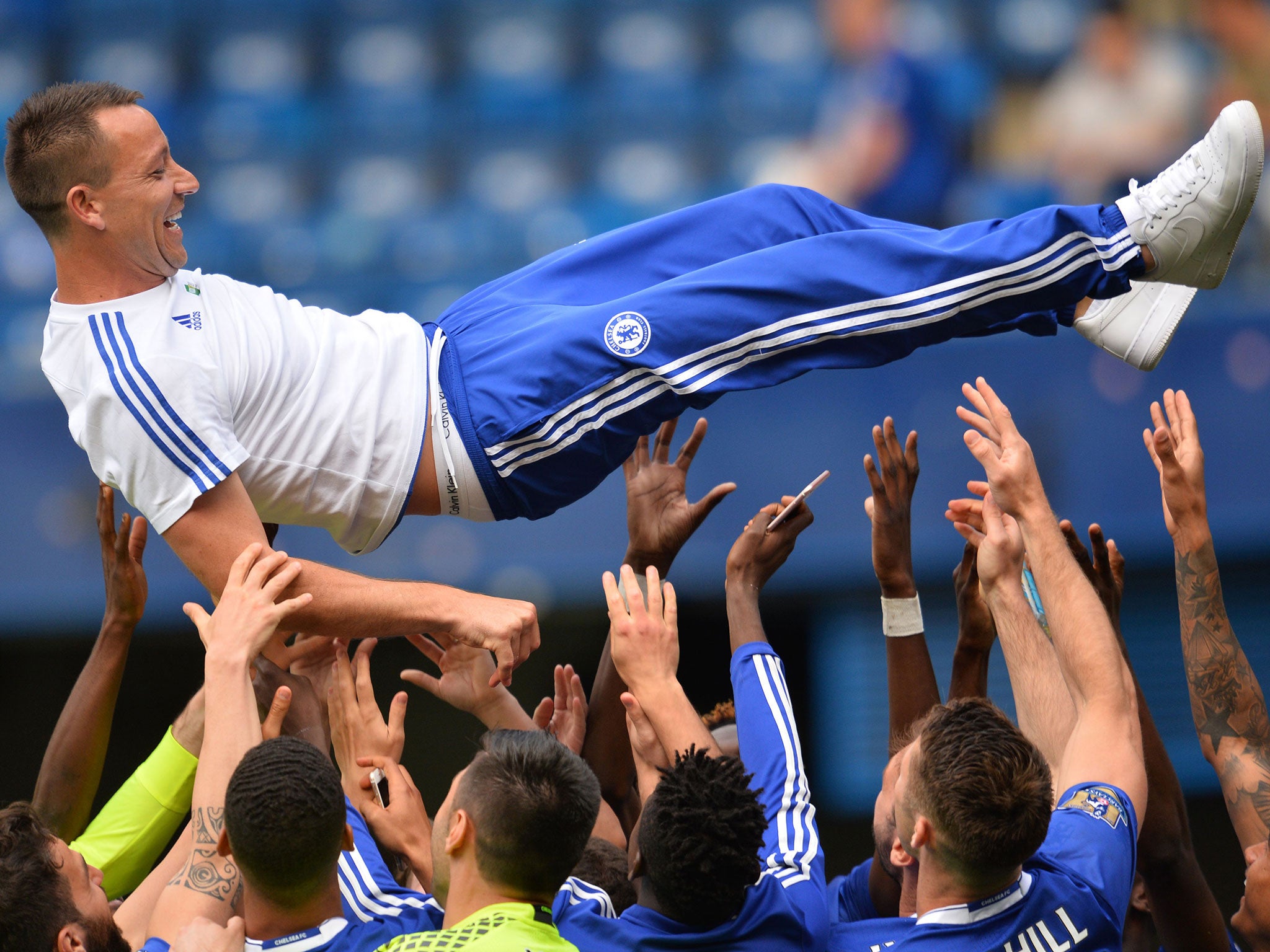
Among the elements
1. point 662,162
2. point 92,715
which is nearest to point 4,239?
point 662,162

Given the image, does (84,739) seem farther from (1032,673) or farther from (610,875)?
(1032,673)

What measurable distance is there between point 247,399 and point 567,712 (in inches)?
37.0

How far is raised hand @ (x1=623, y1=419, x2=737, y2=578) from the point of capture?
9.51 feet

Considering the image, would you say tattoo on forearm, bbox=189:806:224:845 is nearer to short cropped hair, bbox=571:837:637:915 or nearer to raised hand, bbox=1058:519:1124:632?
short cropped hair, bbox=571:837:637:915

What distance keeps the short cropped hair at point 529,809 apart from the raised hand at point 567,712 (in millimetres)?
818

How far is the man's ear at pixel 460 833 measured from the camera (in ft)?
6.06

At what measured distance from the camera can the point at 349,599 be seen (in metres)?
2.24

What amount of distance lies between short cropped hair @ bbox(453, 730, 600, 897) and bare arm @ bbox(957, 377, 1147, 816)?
80 cm

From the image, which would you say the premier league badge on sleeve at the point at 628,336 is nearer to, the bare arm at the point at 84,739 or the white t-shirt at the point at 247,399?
the white t-shirt at the point at 247,399

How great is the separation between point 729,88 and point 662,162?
1.23 ft

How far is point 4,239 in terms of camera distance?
511 cm

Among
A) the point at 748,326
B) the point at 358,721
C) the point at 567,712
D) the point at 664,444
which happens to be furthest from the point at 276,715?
the point at 664,444

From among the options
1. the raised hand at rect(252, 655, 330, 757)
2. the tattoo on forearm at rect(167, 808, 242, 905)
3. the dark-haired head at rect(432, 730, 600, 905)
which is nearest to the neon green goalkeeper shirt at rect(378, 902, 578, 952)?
the dark-haired head at rect(432, 730, 600, 905)

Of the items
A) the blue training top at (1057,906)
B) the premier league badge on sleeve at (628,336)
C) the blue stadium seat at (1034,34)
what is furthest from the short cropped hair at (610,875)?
the blue stadium seat at (1034,34)
